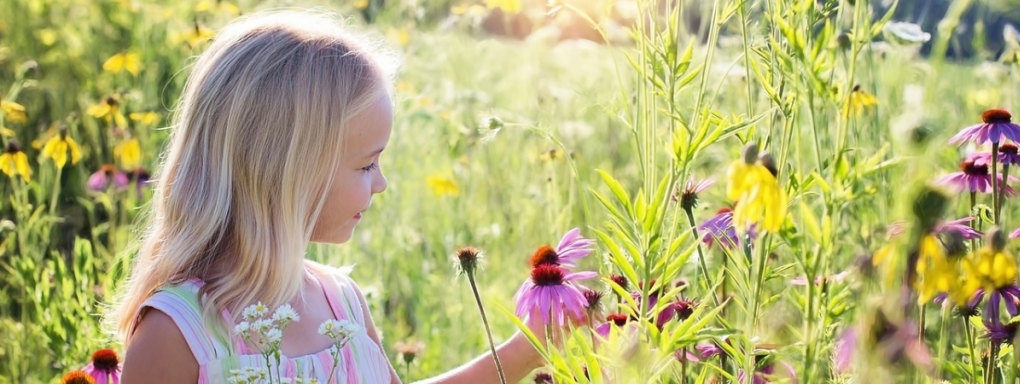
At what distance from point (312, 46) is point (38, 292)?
2.56 feet

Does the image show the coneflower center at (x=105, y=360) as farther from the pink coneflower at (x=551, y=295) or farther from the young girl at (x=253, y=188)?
the pink coneflower at (x=551, y=295)

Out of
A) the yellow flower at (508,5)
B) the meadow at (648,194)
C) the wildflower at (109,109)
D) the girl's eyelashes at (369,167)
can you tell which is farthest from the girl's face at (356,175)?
the yellow flower at (508,5)

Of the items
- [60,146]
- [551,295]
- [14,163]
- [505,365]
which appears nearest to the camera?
[551,295]

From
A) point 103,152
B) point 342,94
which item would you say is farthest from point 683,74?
point 103,152

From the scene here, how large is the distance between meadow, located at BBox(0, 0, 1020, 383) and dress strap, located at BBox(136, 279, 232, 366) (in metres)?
0.36

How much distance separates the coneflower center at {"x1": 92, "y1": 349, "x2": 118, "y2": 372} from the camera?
1.40m

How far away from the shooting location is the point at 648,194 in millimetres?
951

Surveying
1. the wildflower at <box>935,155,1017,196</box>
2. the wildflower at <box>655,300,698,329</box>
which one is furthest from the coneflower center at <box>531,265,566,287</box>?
the wildflower at <box>935,155,1017,196</box>

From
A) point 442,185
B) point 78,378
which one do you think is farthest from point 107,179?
point 78,378

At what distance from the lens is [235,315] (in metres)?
1.31

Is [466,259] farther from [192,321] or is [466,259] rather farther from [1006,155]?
[1006,155]

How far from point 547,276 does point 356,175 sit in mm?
295

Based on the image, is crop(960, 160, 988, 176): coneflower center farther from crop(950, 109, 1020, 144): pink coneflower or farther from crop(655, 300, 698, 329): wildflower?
crop(655, 300, 698, 329): wildflower

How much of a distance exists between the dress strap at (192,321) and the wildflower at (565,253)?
0.39 meters
